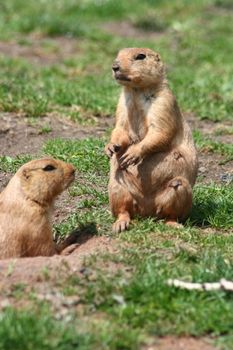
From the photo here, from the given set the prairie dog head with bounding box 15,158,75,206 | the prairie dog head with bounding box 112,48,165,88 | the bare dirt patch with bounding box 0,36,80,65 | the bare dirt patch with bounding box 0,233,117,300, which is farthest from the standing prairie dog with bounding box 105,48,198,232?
the bare dirt patch with bounding box 0,36,80,65

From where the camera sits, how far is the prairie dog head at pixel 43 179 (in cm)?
689

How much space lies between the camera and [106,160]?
8891mm

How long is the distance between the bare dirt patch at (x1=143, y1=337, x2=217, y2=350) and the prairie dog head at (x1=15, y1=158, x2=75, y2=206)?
2.08 metres

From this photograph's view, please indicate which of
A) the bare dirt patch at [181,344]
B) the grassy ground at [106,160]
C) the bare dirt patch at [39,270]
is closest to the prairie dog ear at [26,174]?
the grassy ground at [106,160]

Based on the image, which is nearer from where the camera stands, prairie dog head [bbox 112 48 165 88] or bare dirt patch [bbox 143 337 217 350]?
bare dirt patch [bbox 143 337 217 350]

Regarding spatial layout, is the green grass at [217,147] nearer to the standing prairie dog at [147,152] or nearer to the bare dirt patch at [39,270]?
the standing prairie dog at [147,152]

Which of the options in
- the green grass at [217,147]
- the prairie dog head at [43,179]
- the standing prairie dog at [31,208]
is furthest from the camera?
the green grass at [217,147]

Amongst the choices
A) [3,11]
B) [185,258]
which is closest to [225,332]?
[185,258]

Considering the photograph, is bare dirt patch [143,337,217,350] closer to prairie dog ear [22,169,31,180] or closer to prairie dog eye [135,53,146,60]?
prairie dog ear [22,169,31,180]

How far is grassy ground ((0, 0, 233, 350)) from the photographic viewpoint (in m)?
5.24

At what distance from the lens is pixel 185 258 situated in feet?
20.4

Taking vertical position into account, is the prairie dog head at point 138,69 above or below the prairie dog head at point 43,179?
above

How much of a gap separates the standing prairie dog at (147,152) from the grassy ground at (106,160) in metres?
0.18

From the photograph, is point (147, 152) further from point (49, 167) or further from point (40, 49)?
point (40, 49)
